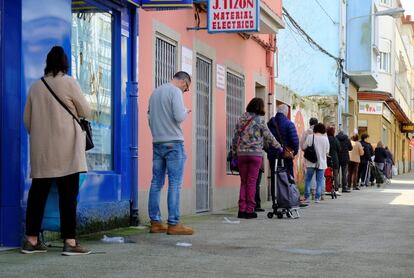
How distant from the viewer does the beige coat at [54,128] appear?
768 centimetres

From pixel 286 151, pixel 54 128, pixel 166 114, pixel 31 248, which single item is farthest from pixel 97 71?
pixel 286 151

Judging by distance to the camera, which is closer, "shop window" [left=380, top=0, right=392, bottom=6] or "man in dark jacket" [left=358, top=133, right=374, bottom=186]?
"man in dark jacket" [left=358, top=133, right=374, bottom=186]

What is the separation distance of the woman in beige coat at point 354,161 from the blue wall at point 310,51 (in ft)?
32.6

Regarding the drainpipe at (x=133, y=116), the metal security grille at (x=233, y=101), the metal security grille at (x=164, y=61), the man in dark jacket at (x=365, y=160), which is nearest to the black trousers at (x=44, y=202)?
the drainpipe at (x=133, y=116)

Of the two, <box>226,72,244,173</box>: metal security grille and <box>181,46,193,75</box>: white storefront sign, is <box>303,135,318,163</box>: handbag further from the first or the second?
<box>181,46,193,75</box>: white storefront sign

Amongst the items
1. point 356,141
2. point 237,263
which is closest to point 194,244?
point 237,263

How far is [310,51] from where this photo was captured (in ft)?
122

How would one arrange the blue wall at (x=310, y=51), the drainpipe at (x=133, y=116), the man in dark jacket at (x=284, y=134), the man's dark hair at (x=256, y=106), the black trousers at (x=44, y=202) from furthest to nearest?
the blue wall at (x=310, y=51), the man in dark jacket at (x=284, y=134), the man's dark hair at (x=256, y=106), the drainpipe at (x=133, y=116), the black trousers at (x=44, y=202)

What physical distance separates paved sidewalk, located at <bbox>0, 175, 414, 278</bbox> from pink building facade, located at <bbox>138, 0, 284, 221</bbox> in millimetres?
1833

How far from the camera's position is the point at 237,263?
738 cm

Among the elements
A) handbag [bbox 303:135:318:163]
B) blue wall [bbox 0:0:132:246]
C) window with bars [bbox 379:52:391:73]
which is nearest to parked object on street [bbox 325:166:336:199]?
handbag [bbox 303:135:318:163]

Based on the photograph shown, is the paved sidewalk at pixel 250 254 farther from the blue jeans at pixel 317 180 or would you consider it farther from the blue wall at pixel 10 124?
the blue jeans at pixel 317 180

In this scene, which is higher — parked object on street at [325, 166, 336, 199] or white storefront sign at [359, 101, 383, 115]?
white storefront sign at [359, 101, 383, 115]

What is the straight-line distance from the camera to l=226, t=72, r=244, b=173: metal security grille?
1698 cm
